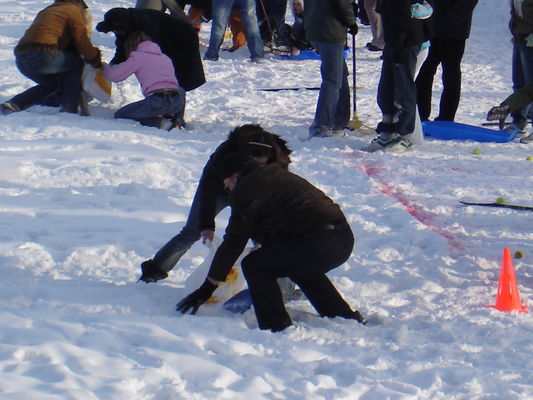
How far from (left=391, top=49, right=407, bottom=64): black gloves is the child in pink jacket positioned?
2.03 meters

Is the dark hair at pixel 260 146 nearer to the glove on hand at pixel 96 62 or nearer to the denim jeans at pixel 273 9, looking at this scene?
the glove on hand at pixel 96 62

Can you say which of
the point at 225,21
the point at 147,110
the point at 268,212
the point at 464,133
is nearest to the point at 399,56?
the point at 464,133

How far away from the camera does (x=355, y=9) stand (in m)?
8.29

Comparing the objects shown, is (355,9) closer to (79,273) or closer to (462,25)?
(462,25)

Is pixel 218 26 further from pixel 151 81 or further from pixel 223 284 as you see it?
pixel 223 284

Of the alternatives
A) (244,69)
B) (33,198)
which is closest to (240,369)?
(33,198)

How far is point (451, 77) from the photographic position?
338 inches

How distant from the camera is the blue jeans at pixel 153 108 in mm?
8305

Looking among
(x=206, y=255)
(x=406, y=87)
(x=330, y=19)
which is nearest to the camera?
(x=206, y=255)

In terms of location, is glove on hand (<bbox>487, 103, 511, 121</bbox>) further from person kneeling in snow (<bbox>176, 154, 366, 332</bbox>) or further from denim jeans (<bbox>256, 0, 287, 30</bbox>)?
denim jeans (<bbox>256, 0, 287, 30</bbox>)

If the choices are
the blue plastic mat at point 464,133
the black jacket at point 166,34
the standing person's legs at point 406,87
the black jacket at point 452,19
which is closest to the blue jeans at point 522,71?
the blue plastic mat at point 464,133

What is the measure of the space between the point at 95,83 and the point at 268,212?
15.3 feet

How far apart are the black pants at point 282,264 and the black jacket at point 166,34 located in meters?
4.40

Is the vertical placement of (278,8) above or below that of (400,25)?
below
